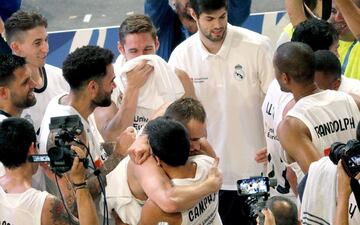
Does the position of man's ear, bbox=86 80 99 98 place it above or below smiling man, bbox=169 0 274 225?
above

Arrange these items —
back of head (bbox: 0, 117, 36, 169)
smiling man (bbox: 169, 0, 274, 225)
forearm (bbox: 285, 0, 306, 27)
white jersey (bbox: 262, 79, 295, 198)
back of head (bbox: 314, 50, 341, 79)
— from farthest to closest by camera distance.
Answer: forearm (bbox: 285, 0, 306, 27), smiling man (bbox: 169, 0, 274, 225), white jersey (bbox: 262, 79, 295, 198), back of head (bbox: 314, 50, 341, 79), back of head (bbox: 0, 117, 36, 169)

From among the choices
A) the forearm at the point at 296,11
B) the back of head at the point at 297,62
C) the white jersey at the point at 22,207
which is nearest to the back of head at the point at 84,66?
the white jersey at the point at 22,207

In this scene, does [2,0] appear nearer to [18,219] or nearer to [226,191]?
[226,191]

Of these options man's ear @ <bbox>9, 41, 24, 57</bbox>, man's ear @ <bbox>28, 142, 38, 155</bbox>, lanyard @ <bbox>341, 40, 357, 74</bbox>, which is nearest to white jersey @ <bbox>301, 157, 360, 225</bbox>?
man's ear @ <bbox>28, 142, 38, 155</bbox>

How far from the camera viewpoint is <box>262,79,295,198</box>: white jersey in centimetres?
596

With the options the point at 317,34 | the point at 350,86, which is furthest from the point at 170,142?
the point at 317,34

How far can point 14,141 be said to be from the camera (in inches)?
193

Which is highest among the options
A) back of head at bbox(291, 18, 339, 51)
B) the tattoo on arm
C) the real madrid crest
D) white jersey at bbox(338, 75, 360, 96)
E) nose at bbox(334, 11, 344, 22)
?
back of head at bbox(291, 18, 339, 51)

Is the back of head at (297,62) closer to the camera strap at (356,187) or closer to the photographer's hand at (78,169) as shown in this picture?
the camera strap at (356,187)

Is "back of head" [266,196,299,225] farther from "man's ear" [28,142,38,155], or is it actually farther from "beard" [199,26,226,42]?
"beard" [199,26,226,42]

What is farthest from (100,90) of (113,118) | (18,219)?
(18,219)

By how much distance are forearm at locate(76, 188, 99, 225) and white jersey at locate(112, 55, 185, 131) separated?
57.6 inches

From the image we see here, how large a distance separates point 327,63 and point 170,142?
Result: 1438mm

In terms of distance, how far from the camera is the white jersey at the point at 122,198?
506cm
